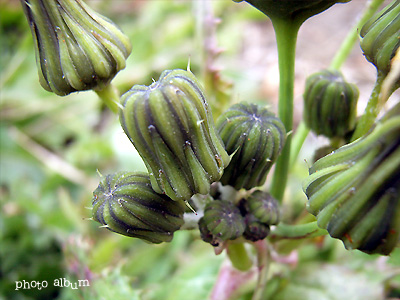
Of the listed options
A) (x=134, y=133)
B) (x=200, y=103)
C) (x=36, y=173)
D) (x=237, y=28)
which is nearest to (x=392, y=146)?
(x=200, y=103)

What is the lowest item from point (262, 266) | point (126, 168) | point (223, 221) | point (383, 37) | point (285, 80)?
point (126, 168)

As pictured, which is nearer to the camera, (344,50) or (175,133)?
(175,133)

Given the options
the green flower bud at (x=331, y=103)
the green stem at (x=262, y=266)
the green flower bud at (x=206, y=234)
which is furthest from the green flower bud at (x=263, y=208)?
the green flower bud at (x=331, y=103)

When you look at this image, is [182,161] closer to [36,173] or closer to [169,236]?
[169,236]

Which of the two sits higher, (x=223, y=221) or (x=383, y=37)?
(x=383, y=37)

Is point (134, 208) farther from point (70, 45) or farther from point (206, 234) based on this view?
point (70, 45)

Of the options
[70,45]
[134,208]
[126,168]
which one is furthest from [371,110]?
[126,168]
